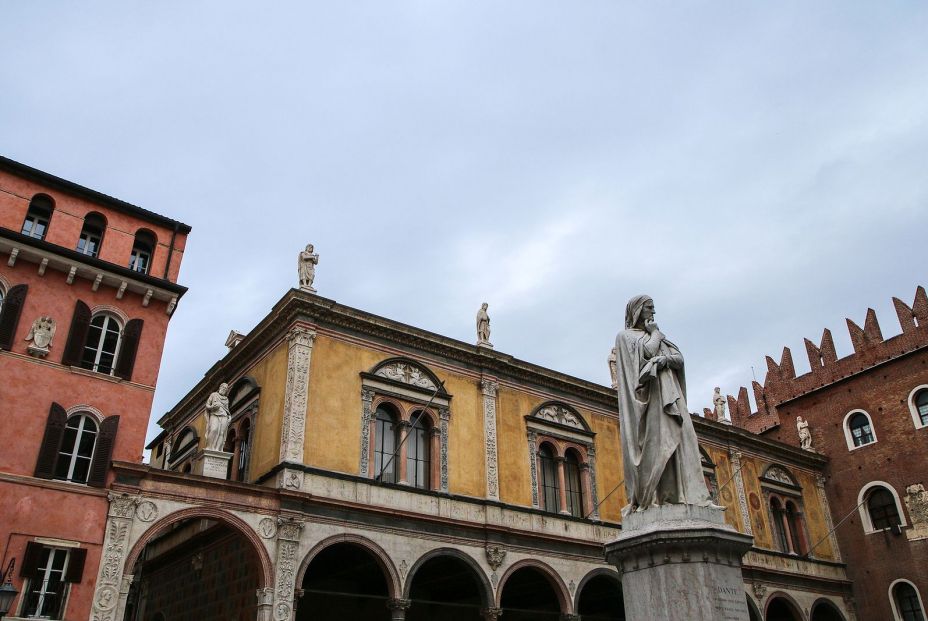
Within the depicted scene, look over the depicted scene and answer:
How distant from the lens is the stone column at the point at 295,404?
16.8 meters

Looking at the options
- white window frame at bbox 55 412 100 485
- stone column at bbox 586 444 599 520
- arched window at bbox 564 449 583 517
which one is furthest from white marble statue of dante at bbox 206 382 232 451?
stone column at bbox 586 444 599 520

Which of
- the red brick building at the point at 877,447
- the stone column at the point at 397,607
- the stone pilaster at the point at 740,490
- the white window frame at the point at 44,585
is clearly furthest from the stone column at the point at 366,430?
the red brick building at the point at 877,447

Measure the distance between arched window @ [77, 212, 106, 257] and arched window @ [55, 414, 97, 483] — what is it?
382 cm

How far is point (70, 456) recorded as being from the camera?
571 inches

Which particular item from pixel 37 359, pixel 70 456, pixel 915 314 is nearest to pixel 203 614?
pixel 70 456

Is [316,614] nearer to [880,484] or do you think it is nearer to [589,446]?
[589,446]

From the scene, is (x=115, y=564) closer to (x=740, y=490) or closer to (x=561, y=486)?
(x=561, y=486)

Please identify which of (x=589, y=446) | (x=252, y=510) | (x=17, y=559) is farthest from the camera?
(x=589, y=446)

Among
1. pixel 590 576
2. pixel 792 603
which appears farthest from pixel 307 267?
pixel 792 603

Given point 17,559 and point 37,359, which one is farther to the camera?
point 37,359

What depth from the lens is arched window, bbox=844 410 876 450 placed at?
30.4m

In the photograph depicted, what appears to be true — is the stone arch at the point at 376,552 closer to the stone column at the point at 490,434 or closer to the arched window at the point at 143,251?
the stone column at the point at 490,434

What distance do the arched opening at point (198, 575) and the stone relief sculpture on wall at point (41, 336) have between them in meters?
4.67

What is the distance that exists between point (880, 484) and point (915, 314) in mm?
6683
